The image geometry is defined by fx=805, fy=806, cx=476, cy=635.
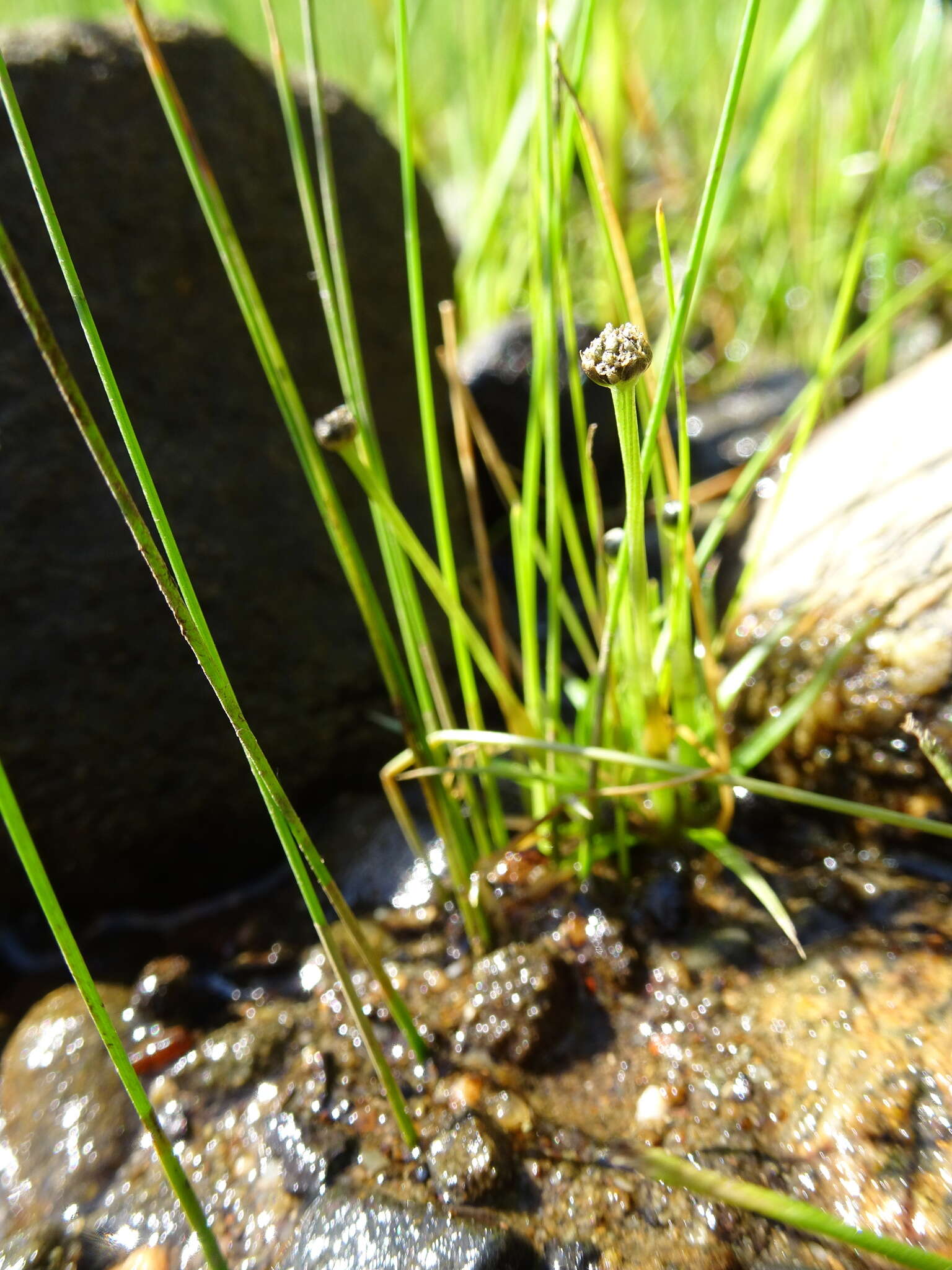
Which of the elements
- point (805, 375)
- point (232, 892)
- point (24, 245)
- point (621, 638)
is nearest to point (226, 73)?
point (24, 245)

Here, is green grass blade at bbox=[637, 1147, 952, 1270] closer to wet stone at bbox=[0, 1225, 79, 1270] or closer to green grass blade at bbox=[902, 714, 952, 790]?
green grass blade at bbox=[902, 714, 952, 790]

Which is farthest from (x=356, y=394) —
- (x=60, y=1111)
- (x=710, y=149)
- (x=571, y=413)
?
(x=710, y=149)

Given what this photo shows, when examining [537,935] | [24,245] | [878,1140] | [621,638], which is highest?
[24,245]

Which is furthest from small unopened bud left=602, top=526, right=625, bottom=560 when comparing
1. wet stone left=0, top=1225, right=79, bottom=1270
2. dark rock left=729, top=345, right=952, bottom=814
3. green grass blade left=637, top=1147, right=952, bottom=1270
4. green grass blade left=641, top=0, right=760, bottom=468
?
wet stone left=0, top=1225, right=79, bottom=1270

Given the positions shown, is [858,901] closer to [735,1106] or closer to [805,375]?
[735,1106]

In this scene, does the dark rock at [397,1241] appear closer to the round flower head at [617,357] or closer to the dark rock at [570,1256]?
the dark rock at [570,1256]

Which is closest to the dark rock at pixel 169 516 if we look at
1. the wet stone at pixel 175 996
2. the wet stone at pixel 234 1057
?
the wet stone at pixel 175 996
